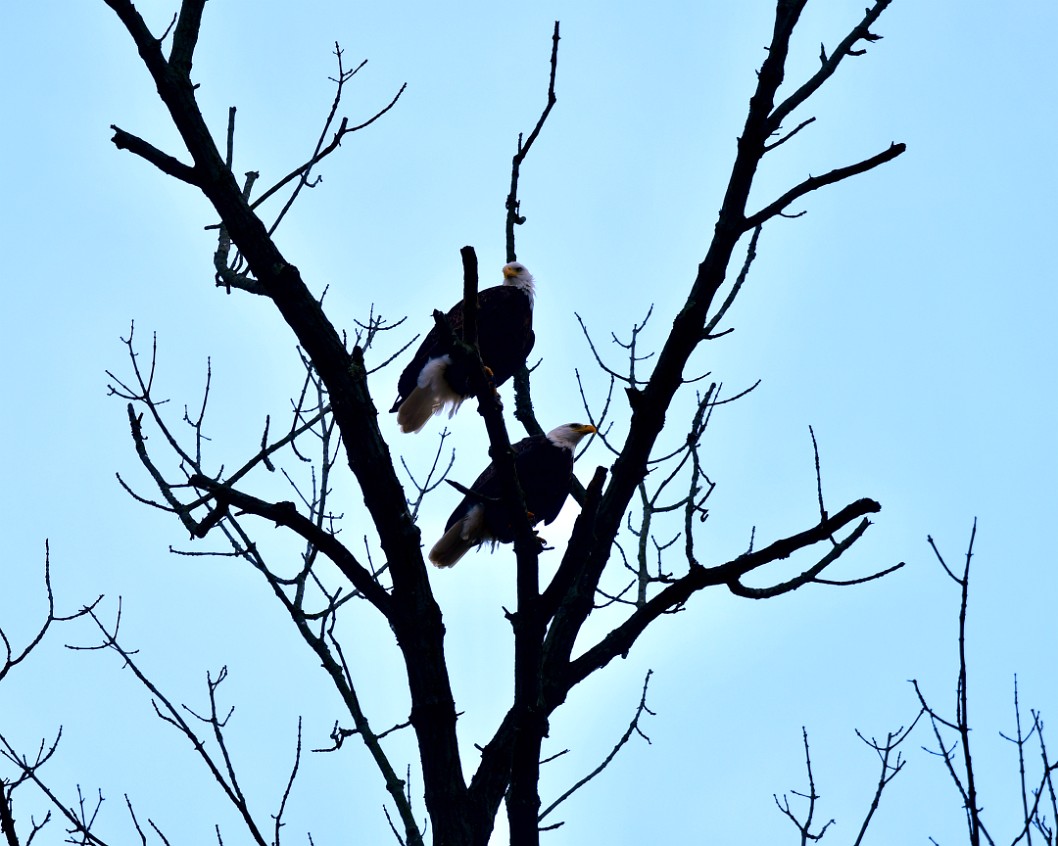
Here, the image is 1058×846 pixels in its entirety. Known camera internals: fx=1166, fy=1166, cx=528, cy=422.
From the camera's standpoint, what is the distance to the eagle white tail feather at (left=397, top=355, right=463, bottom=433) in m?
5.72

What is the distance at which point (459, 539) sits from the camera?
581 centimetres

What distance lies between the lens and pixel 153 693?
3184mm

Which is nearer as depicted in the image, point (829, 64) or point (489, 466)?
point (829, 64)

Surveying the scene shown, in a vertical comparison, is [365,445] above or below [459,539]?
below

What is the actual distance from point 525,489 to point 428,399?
26.0 inches

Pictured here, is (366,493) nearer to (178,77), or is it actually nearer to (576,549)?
(576,549)

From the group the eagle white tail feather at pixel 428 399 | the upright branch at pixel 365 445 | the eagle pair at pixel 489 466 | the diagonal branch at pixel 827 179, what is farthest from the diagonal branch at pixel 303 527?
the eagle white tail feather at pixel 428 399

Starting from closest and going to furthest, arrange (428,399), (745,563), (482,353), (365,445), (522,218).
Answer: (745,563)
(365,445)
(522,218)
(428,399)
(482,353)

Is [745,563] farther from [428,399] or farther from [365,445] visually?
[428,399]

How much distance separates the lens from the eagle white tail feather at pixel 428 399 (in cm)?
572

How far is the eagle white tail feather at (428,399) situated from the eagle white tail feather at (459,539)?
521 mm

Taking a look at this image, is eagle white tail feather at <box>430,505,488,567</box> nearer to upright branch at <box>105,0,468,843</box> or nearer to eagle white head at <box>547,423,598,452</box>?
eagle white head at <box>547,423,598,452</box>

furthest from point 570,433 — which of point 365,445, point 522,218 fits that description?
point 365,445

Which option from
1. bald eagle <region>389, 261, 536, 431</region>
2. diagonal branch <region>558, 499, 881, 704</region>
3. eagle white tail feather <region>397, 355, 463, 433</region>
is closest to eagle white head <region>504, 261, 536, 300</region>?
bald eagle <region>389, 261, 536, 431</region>
